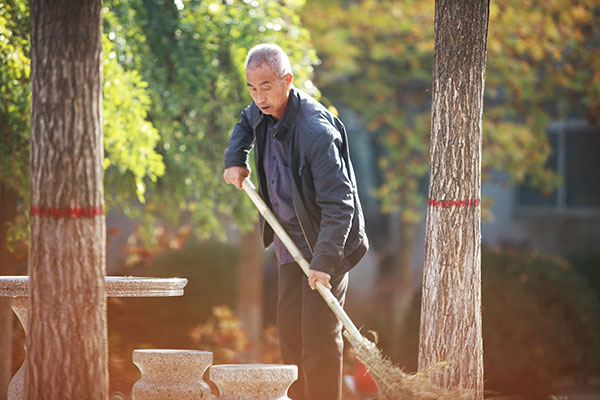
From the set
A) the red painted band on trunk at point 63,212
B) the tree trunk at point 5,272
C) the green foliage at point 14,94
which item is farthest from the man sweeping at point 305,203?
the tree trunk at point 5,272

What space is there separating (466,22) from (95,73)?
81.6 inches

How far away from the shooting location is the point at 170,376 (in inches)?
189

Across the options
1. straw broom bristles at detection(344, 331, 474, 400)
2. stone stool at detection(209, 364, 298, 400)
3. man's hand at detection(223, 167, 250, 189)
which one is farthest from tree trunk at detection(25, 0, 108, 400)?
straw broom bristles at detection(344, 331, 474, 400)

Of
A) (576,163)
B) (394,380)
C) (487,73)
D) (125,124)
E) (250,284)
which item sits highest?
(487,73)

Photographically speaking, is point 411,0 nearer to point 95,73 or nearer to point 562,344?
point 562,344

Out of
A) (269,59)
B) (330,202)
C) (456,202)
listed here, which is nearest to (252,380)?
(330,202)

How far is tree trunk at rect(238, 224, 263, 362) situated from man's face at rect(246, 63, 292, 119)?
6011mm

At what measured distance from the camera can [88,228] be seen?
12.5 ft

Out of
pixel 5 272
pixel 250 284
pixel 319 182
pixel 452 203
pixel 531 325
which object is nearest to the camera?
pixel 319 182

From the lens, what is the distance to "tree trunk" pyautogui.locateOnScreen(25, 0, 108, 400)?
3.77 metres

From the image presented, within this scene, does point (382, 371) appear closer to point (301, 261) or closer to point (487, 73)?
point (301, 261)

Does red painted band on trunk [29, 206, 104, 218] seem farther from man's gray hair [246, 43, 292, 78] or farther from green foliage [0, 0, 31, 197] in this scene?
green foliage [0, 0, 31, 197]

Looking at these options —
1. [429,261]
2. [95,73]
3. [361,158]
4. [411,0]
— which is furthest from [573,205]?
[95,73]

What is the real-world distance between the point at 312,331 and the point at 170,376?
0.86 meters
